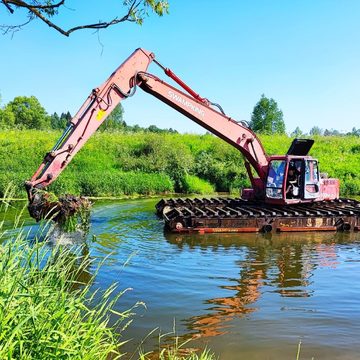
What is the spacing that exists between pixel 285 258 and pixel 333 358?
191 inches

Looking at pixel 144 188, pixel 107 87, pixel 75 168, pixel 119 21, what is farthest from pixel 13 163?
pixel 119 21

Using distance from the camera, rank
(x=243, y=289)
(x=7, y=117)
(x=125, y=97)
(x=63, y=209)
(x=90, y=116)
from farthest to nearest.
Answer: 1. (x=7, y=117)
2. (x=125, y=97)
3. (x=90, y=116)
4. (x=63, y=209)
5. (x=243, y=289)

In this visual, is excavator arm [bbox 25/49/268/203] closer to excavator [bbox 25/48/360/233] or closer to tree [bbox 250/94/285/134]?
excavator [bbox 25/48/360/233]

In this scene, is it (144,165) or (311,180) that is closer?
(311,180)

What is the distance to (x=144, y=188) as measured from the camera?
24.3 m

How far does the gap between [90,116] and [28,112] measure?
7812 cm

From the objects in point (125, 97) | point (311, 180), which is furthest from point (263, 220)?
point (125, 97)

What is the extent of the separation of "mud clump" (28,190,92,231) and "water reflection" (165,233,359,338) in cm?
230

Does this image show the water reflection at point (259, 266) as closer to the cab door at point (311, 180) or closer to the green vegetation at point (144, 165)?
the cab door at point (311, 180)

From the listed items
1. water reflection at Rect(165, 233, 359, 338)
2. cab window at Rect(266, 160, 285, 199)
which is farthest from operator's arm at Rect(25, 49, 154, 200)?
cab window at Rect(266, 160, 285, 199)

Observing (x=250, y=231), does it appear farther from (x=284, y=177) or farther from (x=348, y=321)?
(x=348, y=321)

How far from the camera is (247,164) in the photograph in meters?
15.2

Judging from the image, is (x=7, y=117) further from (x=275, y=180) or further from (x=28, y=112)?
(x=275, y=180)

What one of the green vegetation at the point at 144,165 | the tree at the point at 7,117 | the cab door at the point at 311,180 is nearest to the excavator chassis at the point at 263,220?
the cab door at the point at 311,180
